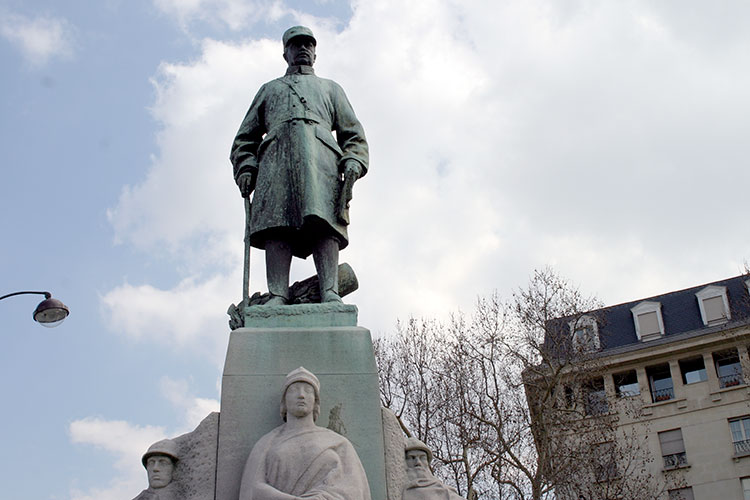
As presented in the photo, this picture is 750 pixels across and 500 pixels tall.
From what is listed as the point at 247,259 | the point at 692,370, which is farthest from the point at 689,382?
the point at 247,259

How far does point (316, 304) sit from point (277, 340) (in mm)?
473

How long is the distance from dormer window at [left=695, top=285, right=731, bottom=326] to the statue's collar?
102 ft

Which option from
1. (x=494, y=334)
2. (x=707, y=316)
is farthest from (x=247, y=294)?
(x=707, y=316)

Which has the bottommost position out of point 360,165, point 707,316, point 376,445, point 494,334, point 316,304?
point 376,445

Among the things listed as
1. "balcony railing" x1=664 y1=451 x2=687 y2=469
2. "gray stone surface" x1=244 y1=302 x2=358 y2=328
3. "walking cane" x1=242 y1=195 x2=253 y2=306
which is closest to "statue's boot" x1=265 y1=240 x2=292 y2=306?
"walking cane" x1=242 y1=195 x2=253 y2=306

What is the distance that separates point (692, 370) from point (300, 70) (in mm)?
30207

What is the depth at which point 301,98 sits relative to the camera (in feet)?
23.8

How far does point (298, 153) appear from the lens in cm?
693

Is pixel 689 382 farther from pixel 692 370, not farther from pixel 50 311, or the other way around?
pixel 50 311

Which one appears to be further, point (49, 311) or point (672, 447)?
point (672, 447)

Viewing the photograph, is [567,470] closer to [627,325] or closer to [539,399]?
[539,399]

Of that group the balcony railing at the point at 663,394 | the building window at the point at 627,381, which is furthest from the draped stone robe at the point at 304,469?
the balcony railing at the point at 663,394

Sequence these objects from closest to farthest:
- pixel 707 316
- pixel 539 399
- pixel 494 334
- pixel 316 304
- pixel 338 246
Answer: pixel 316 304, pixel 338 246, pixel 539 399, pixel 494 334, pixel 707 316

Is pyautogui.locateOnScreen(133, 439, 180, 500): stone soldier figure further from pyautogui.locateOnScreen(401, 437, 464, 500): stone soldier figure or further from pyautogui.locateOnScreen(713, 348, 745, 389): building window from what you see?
pyautogui.locateOnScreen(713, 348, 745, 389): building window
